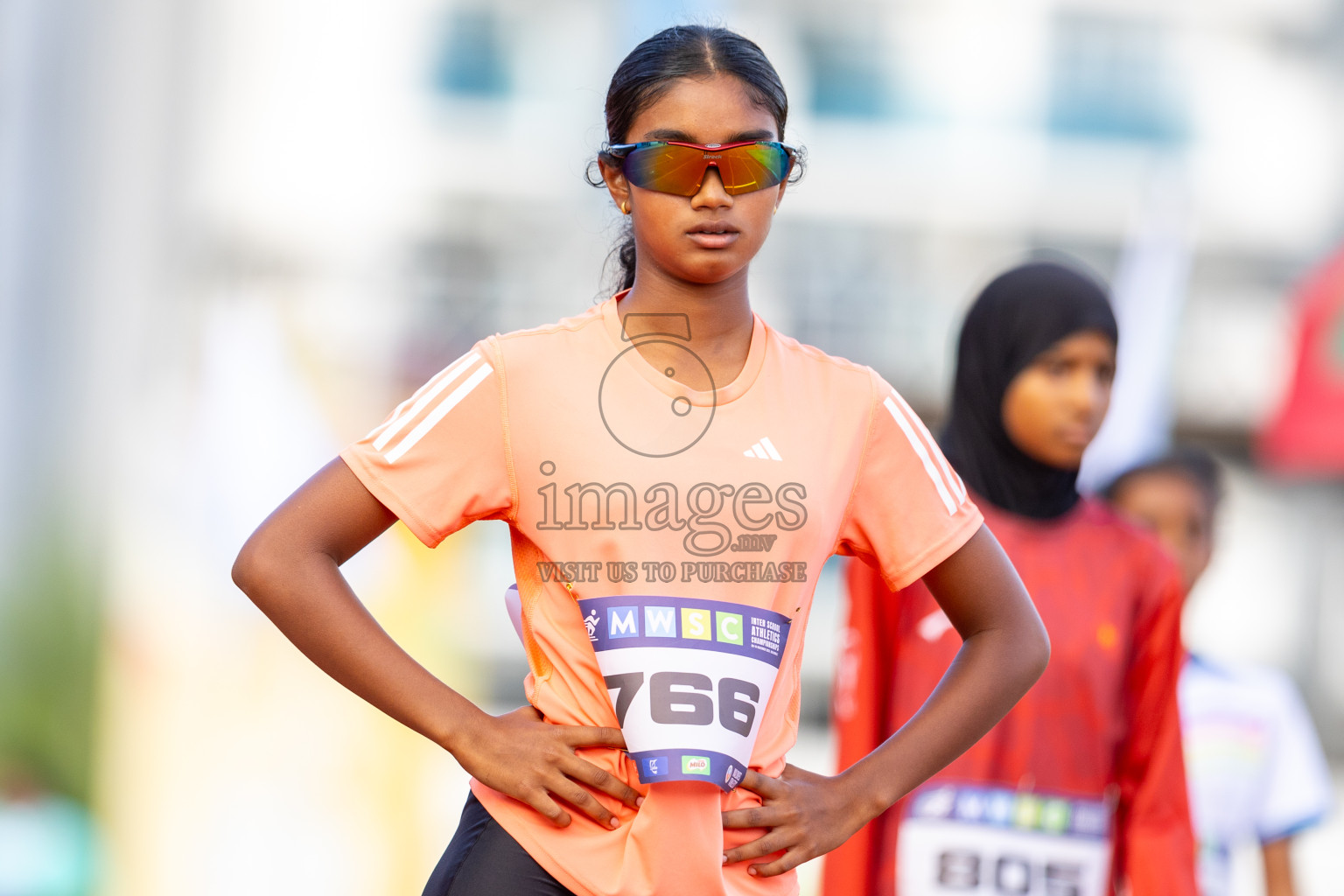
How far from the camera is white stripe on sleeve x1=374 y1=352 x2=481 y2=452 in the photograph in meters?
1.70

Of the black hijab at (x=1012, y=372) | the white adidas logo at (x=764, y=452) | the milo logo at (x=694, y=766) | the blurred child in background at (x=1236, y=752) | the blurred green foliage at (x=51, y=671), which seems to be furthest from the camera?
the blurred green foliage at (x=51, y=671)

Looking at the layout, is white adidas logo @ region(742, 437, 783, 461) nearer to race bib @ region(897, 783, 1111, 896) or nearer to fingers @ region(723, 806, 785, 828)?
fingers @ region(723, 806, 785, 828)

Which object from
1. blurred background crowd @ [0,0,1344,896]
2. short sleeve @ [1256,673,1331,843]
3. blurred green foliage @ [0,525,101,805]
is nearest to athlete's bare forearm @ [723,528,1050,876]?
short sleeve @ [1256,673,1331,843]

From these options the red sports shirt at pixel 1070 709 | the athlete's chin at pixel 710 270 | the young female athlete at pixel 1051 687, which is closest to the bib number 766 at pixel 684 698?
the athlete's chin at pixel 710 270

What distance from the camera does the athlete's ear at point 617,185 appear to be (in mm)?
1853

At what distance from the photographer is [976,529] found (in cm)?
187

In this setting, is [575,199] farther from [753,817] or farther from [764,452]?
[753,817]

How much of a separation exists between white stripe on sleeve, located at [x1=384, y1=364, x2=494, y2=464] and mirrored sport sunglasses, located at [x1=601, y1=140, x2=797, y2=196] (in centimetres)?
30

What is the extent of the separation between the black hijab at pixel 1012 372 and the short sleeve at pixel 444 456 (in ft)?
5.08

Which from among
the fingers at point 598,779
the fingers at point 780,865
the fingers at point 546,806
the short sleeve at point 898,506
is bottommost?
the fingers at point 780,865

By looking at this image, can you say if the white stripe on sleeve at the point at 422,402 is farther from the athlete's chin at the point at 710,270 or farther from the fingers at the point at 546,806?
the fingers at the point at 546,806

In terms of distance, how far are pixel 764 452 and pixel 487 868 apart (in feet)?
1.84

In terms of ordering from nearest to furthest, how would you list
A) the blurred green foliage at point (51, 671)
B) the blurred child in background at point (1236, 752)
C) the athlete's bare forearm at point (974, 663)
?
1. the athlete's bare forearm at point (974, 663)
2. the blurred child in background at point (1236, 752)
3. the blurred green foliage at point (51, 671)

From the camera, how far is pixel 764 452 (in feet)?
5.65
